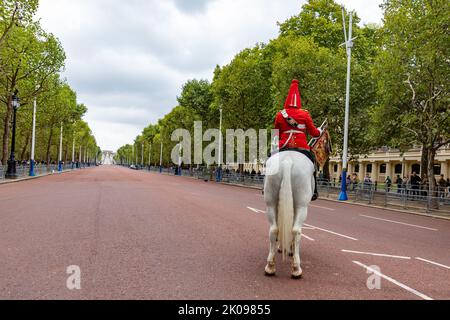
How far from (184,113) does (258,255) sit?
195 ft

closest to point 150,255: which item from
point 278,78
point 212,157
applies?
point 278,78

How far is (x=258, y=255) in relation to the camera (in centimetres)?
673

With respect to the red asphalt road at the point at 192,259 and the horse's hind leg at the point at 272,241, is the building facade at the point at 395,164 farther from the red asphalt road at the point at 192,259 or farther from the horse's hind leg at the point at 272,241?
the horse's hind leg at the point at 272,241

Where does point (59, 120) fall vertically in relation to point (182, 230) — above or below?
above

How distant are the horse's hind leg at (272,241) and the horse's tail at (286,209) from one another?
0.08 metres

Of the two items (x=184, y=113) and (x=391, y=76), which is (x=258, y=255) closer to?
(x=391, y=76)

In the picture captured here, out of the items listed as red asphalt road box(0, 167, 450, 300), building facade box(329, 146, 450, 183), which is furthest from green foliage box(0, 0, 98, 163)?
building facade box(329, 146, 450, 183)

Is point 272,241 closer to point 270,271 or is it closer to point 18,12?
point 270,271

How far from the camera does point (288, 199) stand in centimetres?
543

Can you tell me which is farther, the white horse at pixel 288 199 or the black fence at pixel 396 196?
the black fence at pixel 396 196

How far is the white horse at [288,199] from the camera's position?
5391 millimetres

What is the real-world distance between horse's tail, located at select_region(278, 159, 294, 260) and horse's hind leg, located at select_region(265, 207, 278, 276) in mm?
84

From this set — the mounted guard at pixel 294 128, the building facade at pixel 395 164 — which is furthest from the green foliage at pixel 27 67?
the building facade at pixel 395 164

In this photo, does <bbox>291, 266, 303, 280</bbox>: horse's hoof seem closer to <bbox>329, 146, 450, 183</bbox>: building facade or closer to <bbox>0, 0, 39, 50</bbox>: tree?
<bbox>0, 0, 39, 50</bbox>: tree
